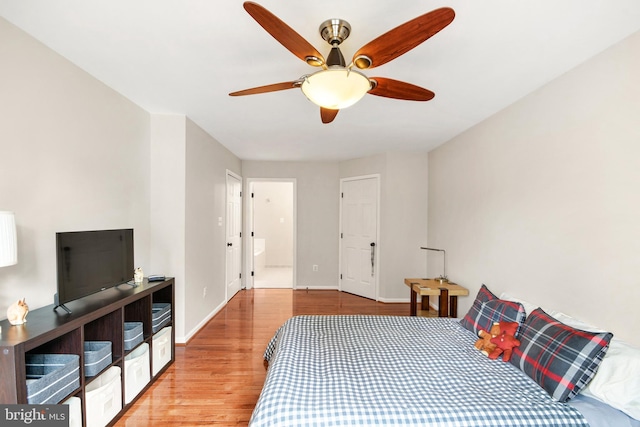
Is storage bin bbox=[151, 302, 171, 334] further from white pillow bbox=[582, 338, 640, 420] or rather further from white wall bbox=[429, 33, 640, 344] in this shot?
white wall bbox=[429, 33, 640, 344]

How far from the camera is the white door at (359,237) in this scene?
502 centimetres

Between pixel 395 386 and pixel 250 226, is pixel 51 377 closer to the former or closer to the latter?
pixel 395 386

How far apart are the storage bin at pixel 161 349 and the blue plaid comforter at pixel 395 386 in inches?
46.0

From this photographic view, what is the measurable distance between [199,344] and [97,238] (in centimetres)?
168

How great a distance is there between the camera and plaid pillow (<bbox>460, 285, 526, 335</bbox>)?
7.07 feet

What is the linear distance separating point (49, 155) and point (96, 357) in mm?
1302

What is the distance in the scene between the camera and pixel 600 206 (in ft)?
6.10

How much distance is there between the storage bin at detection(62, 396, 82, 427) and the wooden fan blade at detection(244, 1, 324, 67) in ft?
6.97

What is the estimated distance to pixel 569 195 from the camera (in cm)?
209

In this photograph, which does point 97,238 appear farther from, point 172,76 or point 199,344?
point 199,344

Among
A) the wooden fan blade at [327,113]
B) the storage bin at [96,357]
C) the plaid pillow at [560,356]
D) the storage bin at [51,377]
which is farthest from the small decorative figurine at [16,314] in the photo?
the plaid pillow at [560,356]

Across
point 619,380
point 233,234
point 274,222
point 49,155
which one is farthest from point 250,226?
point 619,380

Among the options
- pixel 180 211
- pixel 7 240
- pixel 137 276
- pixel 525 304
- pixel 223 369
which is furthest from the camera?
pixel 180 211

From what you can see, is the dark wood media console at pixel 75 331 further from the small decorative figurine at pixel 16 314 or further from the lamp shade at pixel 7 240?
the lamp shade at pixel 7 240
